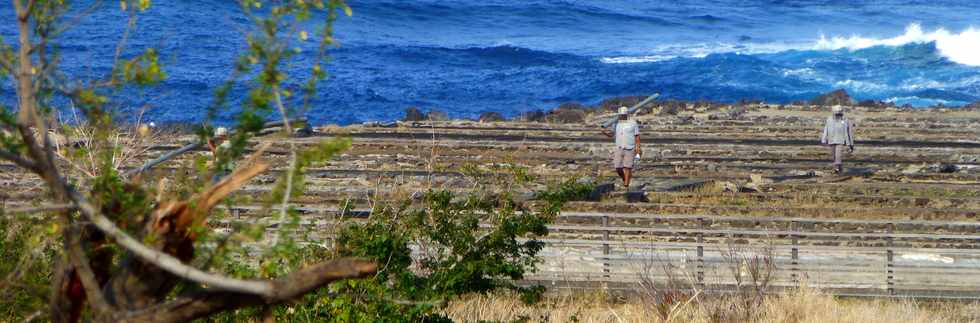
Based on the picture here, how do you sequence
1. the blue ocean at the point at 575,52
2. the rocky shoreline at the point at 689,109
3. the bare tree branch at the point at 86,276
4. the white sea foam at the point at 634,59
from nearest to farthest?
1. the bare tree branch at the point at 86,276
2. the rocky shoreline at the point at 689,109
3. the blue ocean at the point at 575,52
4. the white sea foam at the point at 634,59

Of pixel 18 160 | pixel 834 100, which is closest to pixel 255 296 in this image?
pixel 18 160

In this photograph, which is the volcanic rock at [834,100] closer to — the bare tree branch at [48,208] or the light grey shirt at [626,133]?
the light grey shirt at [626,133]

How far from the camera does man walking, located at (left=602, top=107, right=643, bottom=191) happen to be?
58.8 feet

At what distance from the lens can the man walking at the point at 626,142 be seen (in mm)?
17922

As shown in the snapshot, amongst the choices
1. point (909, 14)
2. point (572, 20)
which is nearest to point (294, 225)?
point (572, 20)

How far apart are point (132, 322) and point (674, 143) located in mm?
21605

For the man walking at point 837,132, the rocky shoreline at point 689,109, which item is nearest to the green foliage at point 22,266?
A: the man walking at point 837,132

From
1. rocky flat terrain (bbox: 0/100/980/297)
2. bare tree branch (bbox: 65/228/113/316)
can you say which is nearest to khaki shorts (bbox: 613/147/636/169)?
rocky flat terrain (bbox: 0/100/980/297)

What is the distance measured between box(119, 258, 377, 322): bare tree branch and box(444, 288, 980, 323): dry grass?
4.78m

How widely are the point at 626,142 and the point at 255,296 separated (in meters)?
13.0

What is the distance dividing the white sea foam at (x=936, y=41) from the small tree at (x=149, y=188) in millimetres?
56353

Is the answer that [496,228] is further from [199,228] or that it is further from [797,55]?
[797,55]

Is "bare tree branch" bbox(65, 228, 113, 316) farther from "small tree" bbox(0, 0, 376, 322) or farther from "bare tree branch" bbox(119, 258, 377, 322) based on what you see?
"bare tree branch" bbox(119, 258, 377, 322)

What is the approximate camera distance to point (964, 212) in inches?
719
